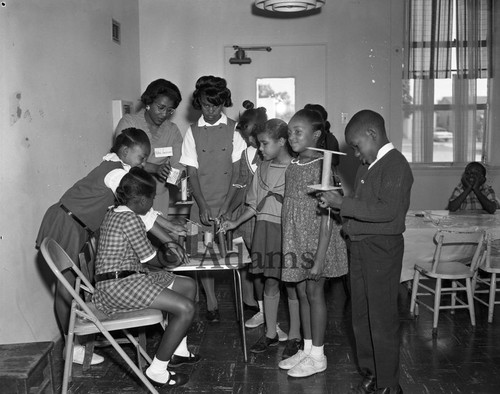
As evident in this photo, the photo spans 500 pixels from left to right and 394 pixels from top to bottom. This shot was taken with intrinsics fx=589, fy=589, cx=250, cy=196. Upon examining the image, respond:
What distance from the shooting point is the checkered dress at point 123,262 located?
9.59 feet

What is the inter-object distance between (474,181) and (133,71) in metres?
3.49

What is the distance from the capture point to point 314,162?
3.17m

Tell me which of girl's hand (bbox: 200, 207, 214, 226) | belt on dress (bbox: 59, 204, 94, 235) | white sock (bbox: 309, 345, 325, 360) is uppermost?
belt on dress (bbox: 59, 204, 94, 235)

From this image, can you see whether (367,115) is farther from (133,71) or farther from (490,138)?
(490,138)

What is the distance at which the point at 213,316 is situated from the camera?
4281 mm

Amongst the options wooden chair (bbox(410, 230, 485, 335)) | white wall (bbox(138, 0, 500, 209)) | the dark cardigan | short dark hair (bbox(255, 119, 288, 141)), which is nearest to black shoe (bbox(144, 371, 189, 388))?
the dark cardigan

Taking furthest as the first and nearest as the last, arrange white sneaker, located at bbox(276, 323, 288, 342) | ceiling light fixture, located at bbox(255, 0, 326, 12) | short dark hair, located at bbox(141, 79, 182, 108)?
ceiling light fixture, located at bbox(255, 0, 326, 12) → short dark hair, located at bbox(141, 79, 182, 108) → white sneaker, located at bbox(276, 323, 288, 342)

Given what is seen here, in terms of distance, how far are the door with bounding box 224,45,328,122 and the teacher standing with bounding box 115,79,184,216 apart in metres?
2.21

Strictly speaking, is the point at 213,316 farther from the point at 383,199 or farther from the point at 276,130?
the point at 383,199

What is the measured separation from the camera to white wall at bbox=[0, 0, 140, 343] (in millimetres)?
3354

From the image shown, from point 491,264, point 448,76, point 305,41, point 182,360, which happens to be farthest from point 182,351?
point 448,76

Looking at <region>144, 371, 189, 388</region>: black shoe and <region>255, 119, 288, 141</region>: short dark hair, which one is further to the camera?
<region>255, 119, 288, 141</region>: short dark hair

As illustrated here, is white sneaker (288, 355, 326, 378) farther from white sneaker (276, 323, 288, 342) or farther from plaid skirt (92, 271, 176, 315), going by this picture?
plaid skirt (92, 271, 176, 315)

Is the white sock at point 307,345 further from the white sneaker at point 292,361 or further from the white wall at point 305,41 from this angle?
the white wall at point 305,41
